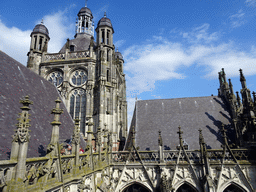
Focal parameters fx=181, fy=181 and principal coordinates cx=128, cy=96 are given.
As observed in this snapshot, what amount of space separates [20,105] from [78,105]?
37.8ft

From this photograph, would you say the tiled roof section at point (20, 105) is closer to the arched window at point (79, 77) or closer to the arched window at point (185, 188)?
the arched window at point (79, 77)

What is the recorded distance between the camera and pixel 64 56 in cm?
2064

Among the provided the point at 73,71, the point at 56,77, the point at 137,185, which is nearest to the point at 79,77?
the point at 73,71

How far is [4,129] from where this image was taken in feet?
19.0

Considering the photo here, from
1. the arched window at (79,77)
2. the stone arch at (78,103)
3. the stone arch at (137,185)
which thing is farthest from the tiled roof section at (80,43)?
the stone arch at (137,185)

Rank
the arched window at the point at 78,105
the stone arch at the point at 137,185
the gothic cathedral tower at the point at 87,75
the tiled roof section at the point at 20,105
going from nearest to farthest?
1. the tiled roof section at the point at 20,105
2. the stone arch at the point at 137,185
3. the gothic cathedral tower at the point at 87,75
4. the arched window at the point at 78,105

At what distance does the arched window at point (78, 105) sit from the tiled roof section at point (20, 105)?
6.65m

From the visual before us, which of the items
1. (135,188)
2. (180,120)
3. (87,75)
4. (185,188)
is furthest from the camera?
(87,75)

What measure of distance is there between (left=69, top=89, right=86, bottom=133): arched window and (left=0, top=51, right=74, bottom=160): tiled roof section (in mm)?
6645

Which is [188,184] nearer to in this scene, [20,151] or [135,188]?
[135,188]

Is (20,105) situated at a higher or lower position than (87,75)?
lower

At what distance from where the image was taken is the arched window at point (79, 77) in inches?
774

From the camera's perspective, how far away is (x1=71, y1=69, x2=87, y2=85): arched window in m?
19.7

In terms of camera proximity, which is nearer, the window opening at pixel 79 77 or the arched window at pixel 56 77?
the window opening at pixel 79 77
